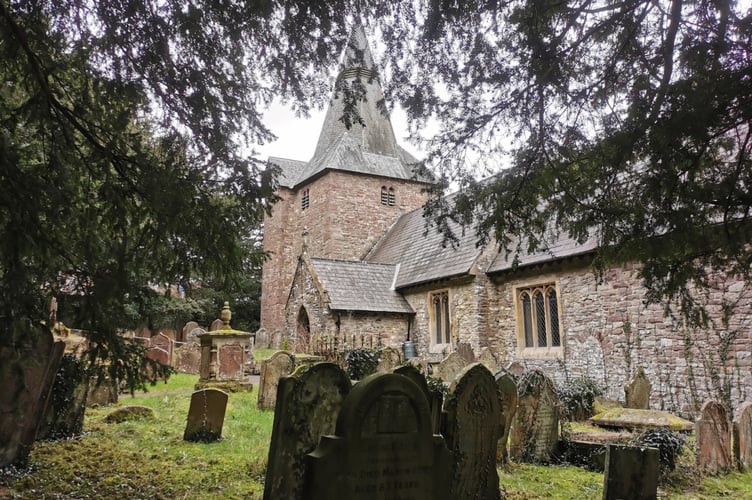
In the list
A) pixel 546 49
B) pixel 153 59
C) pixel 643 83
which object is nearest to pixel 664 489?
pixel 643 83

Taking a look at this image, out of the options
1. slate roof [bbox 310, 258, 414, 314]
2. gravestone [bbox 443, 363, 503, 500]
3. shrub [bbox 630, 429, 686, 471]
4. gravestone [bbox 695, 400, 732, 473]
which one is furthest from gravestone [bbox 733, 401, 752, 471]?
slate roof [bbox 310, 258, 414, 314]

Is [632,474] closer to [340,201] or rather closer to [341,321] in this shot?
[341,321]

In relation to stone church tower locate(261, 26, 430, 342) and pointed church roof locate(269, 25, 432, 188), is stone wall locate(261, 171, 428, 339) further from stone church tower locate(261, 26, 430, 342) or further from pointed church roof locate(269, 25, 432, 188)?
pointed church roof locate(269, 25, 432, 188)

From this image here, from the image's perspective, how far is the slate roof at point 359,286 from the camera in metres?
16.5

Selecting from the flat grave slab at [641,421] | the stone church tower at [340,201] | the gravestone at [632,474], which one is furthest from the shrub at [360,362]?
the stone church tower at [340,201]

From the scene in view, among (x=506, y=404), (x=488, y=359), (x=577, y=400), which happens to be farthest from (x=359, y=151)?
(x=506, y=404)

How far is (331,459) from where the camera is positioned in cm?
330

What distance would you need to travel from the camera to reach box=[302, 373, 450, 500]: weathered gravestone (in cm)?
330

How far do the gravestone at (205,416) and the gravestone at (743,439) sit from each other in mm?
6573

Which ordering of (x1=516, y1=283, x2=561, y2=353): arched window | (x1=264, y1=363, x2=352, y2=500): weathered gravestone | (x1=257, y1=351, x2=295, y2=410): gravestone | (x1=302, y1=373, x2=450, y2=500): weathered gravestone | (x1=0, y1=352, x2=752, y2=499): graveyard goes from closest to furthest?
(x1=302, y1=373, x2=450, y2=500): weathered gravestone
(x1=0, y1=352, x2=752, y2=499): graveyard
(x1=264, y1=363, x2=352, y2=500): weathered gravestone
(x1=257, y1=351, x2=295, y2=410): gravestone
(x1=516, y1=283, x2=561, y2=353): arched window

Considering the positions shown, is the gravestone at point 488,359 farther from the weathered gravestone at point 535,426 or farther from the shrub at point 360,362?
the weathered gravestone at point 535,426

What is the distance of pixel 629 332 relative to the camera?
35.6 feet

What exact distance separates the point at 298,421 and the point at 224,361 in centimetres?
925

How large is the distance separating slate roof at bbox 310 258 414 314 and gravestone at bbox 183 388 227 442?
8851mm
